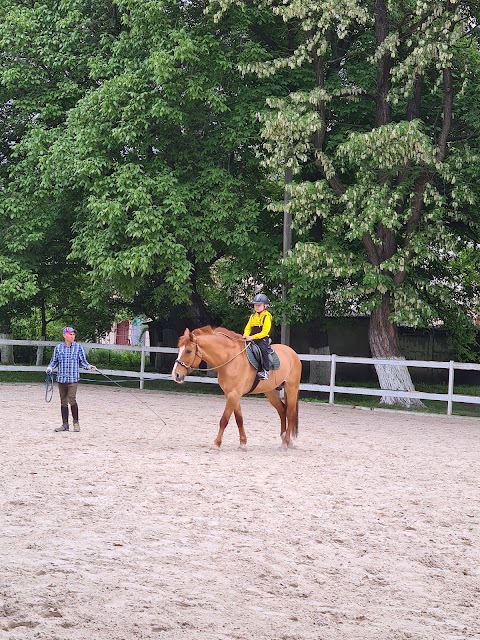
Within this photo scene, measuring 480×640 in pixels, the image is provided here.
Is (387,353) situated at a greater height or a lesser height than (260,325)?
lesser

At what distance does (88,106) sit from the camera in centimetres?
2666

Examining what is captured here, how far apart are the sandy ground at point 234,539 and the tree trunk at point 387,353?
9.16 metres

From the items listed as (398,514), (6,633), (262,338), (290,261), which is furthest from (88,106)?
(6,633)

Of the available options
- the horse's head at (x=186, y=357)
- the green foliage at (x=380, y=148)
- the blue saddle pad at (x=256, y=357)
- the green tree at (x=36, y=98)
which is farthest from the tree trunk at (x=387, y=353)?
the horse's head at (x=186, y=357)

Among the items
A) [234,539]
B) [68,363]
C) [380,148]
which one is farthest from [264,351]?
[380,148]

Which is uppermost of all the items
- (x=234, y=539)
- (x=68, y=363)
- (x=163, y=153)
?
(x=163, y=153)

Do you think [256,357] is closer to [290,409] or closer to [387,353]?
[290,409]

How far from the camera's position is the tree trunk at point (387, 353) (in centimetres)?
2598

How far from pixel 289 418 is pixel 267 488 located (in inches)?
164

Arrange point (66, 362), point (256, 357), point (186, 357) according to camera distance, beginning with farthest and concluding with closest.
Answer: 1. point (66, 362)
2. point (256, 357)
3. point (186, 357)

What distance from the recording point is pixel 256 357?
49.1 ft

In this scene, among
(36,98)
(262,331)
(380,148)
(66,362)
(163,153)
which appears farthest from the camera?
(36,98)

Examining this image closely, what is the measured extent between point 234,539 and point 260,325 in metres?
6.44

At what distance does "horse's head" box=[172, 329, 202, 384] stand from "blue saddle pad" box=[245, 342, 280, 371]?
852 millimetres
